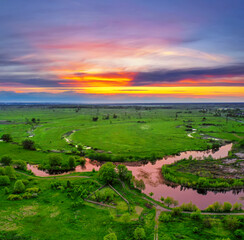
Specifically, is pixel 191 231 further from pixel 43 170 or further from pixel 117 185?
pixel 43 170

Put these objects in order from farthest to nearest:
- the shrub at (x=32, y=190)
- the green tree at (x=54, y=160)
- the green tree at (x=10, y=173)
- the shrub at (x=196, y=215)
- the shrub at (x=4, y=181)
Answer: the green tree at (x=54, y=160) < the green tree at (x=10, y=173) < the shrub at (x=4, y=181) < the shrub at (x=32, y=190) < the shrub at (x=196, y=215)

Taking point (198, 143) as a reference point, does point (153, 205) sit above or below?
below

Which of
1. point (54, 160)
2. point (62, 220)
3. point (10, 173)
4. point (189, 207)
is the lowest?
point (62, 220)

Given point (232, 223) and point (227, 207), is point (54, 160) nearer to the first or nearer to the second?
point (227, 207)

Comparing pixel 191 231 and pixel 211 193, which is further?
pixel 211 193

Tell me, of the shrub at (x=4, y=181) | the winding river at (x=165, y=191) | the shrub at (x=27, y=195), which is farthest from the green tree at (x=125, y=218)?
the shrub at (x=4, y=181)

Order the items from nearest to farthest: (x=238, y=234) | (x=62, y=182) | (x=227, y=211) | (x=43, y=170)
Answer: (x=238, y=234) → (x=227, y=211) → (x=62, y=182) → (x=43, y=170)

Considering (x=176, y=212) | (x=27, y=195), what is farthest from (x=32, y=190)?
(x=176, y=212)

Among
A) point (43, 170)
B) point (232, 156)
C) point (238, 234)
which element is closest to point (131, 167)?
point (43, 170)

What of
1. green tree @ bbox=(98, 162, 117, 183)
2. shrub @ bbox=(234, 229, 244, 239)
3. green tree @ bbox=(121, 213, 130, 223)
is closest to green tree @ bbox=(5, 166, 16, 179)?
green tree @ bbox=(98, 162, 117, 183)

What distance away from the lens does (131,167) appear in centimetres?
6881

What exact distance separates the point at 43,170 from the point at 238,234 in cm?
6262

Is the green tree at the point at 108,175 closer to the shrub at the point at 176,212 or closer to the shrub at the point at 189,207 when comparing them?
the shrub at the point at 176,212

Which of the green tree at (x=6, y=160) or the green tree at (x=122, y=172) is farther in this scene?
the green tree at (x=6, y=160)
